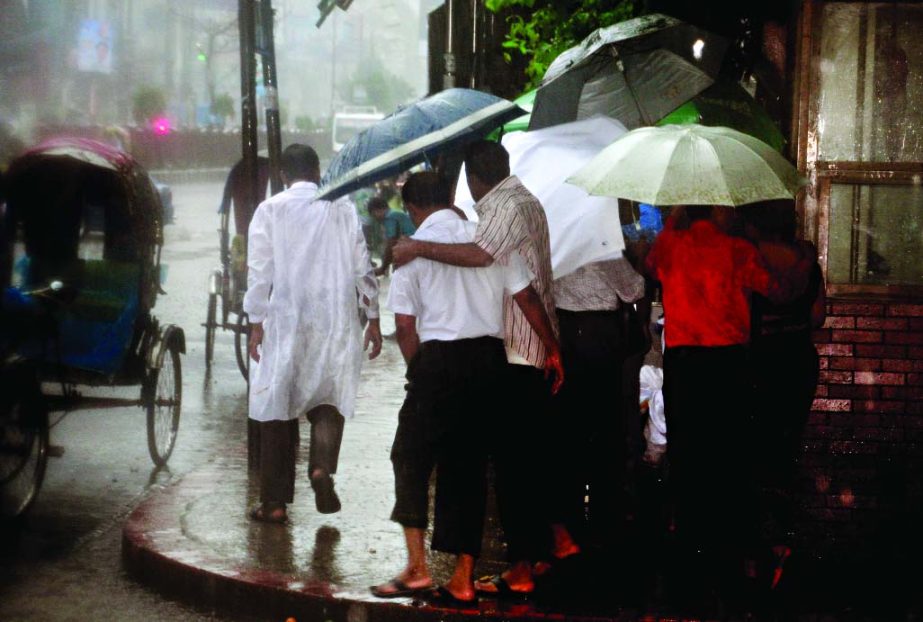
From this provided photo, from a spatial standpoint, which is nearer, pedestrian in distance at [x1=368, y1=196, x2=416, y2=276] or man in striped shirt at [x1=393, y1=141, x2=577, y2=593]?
man in striped shirt at [x1=393, y1=141, x2=577, y2=593]

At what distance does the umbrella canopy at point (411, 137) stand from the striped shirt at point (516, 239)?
337 mm

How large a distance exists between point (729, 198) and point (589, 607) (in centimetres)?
177

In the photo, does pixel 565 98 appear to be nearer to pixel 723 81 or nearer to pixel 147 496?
pixel 723 81

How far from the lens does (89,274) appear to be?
880 centimetres

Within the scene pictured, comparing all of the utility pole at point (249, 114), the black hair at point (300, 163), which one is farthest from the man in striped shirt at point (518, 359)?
the utility pole at point (249, 114)

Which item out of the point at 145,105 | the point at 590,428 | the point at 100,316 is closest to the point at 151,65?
the point at 145,105

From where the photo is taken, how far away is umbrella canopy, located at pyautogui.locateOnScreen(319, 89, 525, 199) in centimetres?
601

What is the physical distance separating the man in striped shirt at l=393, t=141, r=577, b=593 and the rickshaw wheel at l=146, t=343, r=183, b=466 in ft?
11.6

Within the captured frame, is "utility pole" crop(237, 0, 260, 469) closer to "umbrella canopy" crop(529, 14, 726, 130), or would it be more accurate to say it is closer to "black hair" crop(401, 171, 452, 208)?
"umbrella canopy" crop(529, 14, 726, 130)

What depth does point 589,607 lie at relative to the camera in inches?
236

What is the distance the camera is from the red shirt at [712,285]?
19.4ft

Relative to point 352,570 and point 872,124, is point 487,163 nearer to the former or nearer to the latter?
point 352,570

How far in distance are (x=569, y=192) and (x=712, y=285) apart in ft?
3.55

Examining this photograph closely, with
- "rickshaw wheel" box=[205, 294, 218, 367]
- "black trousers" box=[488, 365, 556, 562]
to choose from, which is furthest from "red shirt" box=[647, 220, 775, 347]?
"rickshaw wheel" box=[205, 294, 218, 367]
